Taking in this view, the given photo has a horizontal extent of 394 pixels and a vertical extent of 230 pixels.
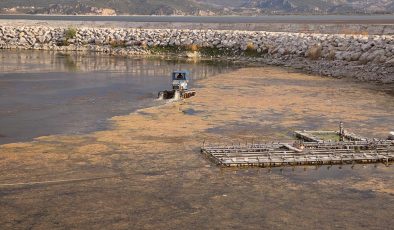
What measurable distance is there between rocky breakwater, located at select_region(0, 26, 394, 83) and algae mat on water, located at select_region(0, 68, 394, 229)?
19969 mm

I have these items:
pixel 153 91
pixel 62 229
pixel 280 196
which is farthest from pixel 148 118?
pixel 62 229

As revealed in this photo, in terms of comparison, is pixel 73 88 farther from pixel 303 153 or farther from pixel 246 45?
pixel 246 45

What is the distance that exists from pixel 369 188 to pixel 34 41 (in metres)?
57.1

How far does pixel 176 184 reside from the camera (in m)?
14.6

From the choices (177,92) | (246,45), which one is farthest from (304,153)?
(246,45)

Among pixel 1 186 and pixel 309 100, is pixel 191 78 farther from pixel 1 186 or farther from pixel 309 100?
pixel 1 186

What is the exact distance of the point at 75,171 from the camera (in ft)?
50.6

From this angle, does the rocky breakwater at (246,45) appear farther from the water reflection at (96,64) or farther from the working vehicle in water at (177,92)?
the working vehicle in water at (177,92)

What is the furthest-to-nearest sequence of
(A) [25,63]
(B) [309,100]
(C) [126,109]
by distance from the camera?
(A) [25,63] < (B) [309,100] < (C) [126,109]

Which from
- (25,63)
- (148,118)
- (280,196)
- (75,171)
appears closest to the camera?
(280,196)

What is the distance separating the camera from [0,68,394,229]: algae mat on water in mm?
12344

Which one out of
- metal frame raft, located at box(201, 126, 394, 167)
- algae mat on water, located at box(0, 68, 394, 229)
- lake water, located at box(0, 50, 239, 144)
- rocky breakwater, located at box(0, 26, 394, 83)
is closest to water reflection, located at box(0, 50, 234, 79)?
lake water, located at box(0, 50, 239, 144)

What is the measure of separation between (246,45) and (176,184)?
45128 mm

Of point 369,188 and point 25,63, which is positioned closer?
point 369,188
